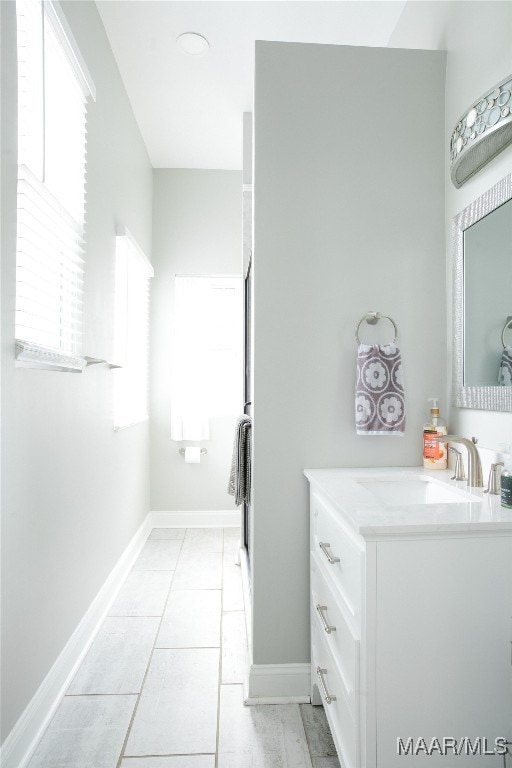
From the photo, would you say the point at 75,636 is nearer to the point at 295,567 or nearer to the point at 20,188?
the point at 295,567

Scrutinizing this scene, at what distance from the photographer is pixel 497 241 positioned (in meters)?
1.42

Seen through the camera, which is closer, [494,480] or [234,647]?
[494,480]

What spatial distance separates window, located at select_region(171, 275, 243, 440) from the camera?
3773mm

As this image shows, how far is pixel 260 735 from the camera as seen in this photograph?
5.00 ft

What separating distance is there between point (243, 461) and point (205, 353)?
1.67 metres

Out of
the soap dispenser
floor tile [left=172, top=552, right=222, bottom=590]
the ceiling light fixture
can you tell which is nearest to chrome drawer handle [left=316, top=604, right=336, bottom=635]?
the soap dispenser

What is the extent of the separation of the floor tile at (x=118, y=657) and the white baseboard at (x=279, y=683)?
455 millimetres

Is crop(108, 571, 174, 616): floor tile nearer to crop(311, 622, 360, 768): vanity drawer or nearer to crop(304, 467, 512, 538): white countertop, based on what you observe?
crop(311, 622, 360, 768): vanity drawer

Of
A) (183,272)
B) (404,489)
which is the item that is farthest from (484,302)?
(183,272)

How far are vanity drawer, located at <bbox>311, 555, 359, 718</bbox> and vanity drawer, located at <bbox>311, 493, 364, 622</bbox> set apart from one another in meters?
0.05

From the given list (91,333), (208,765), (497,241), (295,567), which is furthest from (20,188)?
(208,765)

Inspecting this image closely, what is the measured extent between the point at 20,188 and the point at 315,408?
48.0 inches

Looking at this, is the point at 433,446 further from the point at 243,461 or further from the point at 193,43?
the point at 193,43

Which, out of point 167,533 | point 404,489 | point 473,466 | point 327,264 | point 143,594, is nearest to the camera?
point 473,466
